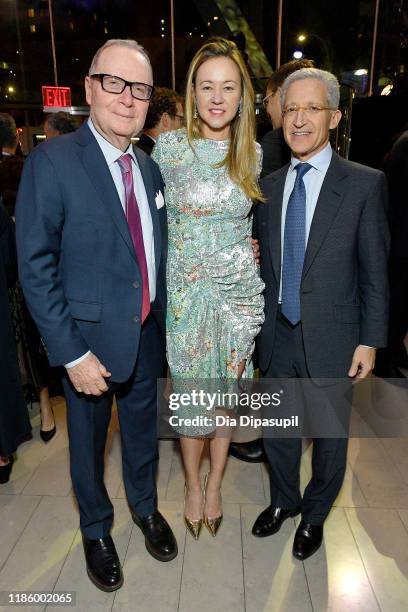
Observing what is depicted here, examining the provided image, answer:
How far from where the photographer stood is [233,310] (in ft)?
6.36

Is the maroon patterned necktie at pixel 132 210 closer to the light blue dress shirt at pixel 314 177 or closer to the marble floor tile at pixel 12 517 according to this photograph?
the light blue dress shirt at pixel 314 177

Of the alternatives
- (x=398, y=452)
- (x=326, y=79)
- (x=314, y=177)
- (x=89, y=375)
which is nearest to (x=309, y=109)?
(x=326, y=79)

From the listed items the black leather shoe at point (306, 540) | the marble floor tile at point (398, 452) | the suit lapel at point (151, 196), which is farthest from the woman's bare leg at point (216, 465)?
the marble floor tile at point (398, 452)

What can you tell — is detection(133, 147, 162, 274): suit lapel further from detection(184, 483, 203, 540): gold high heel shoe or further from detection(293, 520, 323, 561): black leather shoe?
detection(293, 520, 323, 561): black leather shoe

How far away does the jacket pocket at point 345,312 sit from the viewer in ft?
5.75

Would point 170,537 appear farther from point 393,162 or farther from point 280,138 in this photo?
point 393,162

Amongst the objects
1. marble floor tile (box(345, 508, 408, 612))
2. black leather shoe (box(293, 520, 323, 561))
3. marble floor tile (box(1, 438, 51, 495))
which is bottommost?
marble floor tile (box(345, 508, 408, 612))

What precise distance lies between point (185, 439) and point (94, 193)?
1141 mm

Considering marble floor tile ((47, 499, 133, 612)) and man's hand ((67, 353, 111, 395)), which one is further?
marble floor tile ((47, 499, 133, 612))

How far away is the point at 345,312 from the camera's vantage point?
1.76 meters

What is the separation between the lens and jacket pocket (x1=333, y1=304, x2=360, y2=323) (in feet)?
5.75

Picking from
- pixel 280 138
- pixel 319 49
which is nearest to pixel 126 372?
pixel 280 138

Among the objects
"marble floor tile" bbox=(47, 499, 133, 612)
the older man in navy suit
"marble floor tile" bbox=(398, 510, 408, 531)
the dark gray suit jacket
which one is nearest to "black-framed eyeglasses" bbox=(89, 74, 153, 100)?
the older man in navy suit

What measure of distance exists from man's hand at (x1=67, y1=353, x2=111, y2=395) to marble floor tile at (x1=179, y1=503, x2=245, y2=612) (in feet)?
2.85
